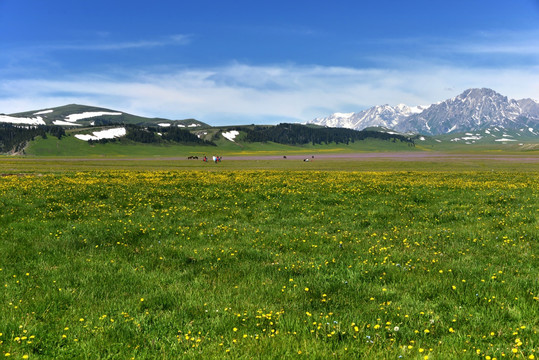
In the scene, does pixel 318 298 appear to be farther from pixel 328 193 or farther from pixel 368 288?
pixel 328 193

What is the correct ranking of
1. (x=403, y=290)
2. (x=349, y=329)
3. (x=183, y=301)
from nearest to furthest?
(x=349, y=329)
(x=183, y=301)
(x=403, y=290)

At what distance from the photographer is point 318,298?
24.8 ft

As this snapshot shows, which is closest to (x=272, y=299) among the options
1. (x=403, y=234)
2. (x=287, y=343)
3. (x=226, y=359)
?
(x=287, y=343)

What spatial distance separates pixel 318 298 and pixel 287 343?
2183 millimetres

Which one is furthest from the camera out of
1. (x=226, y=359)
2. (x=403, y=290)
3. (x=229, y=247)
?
(x=229, y=247)

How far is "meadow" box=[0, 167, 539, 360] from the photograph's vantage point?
5.62 metres

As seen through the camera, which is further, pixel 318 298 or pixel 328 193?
pixel 328 193

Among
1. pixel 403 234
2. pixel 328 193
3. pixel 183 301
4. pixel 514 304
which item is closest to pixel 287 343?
pixel 183 301

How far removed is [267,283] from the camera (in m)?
8.44

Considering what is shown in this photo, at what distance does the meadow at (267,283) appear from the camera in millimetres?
5617

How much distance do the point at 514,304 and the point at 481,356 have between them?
256 cm

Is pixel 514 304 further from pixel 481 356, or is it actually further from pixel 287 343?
pixel 287 343

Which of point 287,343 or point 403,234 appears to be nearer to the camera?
point 287,343

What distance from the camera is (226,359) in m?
5.15
